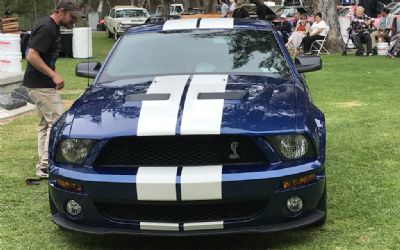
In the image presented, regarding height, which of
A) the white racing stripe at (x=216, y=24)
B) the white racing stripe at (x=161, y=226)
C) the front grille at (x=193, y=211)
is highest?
the white racing stripe at (x=216, y=24)

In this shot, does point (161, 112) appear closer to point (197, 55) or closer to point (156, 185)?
point (156, 185)

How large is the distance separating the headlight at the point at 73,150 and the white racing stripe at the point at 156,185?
1.42 ft

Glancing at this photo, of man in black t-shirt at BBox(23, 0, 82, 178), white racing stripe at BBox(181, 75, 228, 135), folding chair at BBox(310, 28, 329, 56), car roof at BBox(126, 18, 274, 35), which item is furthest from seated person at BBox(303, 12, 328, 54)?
white racing stripe at BBox(181, 75, 228, 135)

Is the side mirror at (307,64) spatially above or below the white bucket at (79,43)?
above

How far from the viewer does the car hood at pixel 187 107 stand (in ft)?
11.8

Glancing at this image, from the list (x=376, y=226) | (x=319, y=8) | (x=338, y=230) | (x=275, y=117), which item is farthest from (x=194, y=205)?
(x=319, y=8)

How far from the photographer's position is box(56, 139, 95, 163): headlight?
12.1ft

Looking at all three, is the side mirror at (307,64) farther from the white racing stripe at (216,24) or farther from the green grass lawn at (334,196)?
the green grass lawn at (334,196)

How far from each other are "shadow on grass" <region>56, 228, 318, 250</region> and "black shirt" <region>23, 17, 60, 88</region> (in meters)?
1.90

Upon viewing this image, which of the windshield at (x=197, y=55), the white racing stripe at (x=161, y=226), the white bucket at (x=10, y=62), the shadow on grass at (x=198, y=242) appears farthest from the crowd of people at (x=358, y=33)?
the white racing stripe at (x=161, y=226)

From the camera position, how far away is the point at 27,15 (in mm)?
33688

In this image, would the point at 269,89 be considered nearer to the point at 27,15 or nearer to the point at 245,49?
the point at 245,49

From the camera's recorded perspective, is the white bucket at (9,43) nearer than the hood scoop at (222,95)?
No

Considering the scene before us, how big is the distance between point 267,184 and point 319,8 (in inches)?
674
